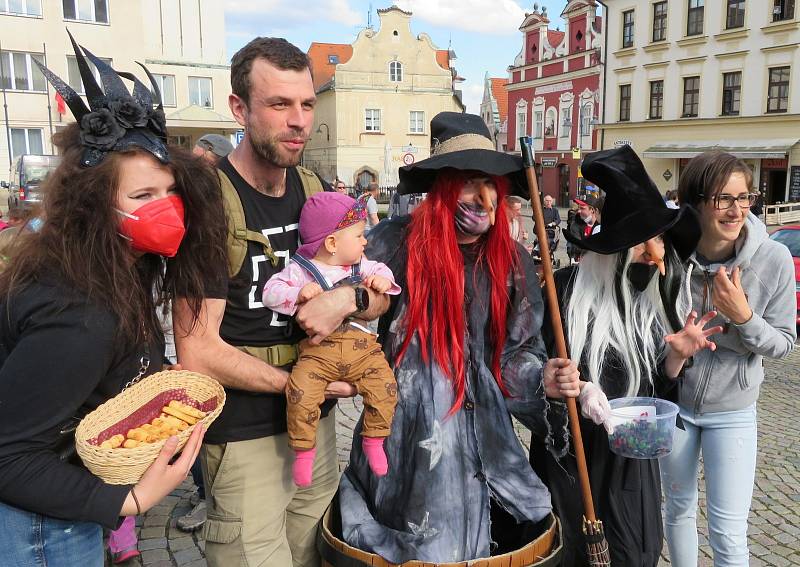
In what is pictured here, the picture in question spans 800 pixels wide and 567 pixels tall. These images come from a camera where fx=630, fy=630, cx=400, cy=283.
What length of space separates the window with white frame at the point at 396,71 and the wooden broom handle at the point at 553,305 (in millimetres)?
40303

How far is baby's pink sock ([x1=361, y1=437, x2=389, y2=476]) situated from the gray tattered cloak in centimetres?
6

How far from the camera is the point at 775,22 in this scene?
81.9ft

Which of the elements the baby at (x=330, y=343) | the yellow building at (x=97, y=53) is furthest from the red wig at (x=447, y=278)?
the yellow building at (x=97, y=53)

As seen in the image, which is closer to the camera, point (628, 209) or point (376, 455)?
point (376, 455)

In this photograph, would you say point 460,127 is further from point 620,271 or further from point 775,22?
point 775,22

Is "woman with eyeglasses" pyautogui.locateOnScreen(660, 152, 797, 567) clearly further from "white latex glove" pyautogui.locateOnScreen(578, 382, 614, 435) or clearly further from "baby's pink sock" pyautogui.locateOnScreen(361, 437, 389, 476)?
"baby's pink sock" pyautogui.locateOnScreen(361, 437, 389, 476)

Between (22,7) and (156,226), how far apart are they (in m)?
28.6

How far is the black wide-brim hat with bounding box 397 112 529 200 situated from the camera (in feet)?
7.27

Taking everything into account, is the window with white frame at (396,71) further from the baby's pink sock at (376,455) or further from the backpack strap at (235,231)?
the baby's pink sock at (376,455)

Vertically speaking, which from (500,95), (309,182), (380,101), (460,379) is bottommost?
(460,379)

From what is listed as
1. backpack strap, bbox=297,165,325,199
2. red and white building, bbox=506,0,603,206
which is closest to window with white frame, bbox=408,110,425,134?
red and white building, bbox=506,0,603,206

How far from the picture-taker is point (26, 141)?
24938mm

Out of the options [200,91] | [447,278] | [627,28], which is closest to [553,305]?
[447,278]

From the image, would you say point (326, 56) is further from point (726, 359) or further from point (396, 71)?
point (726, 359)
